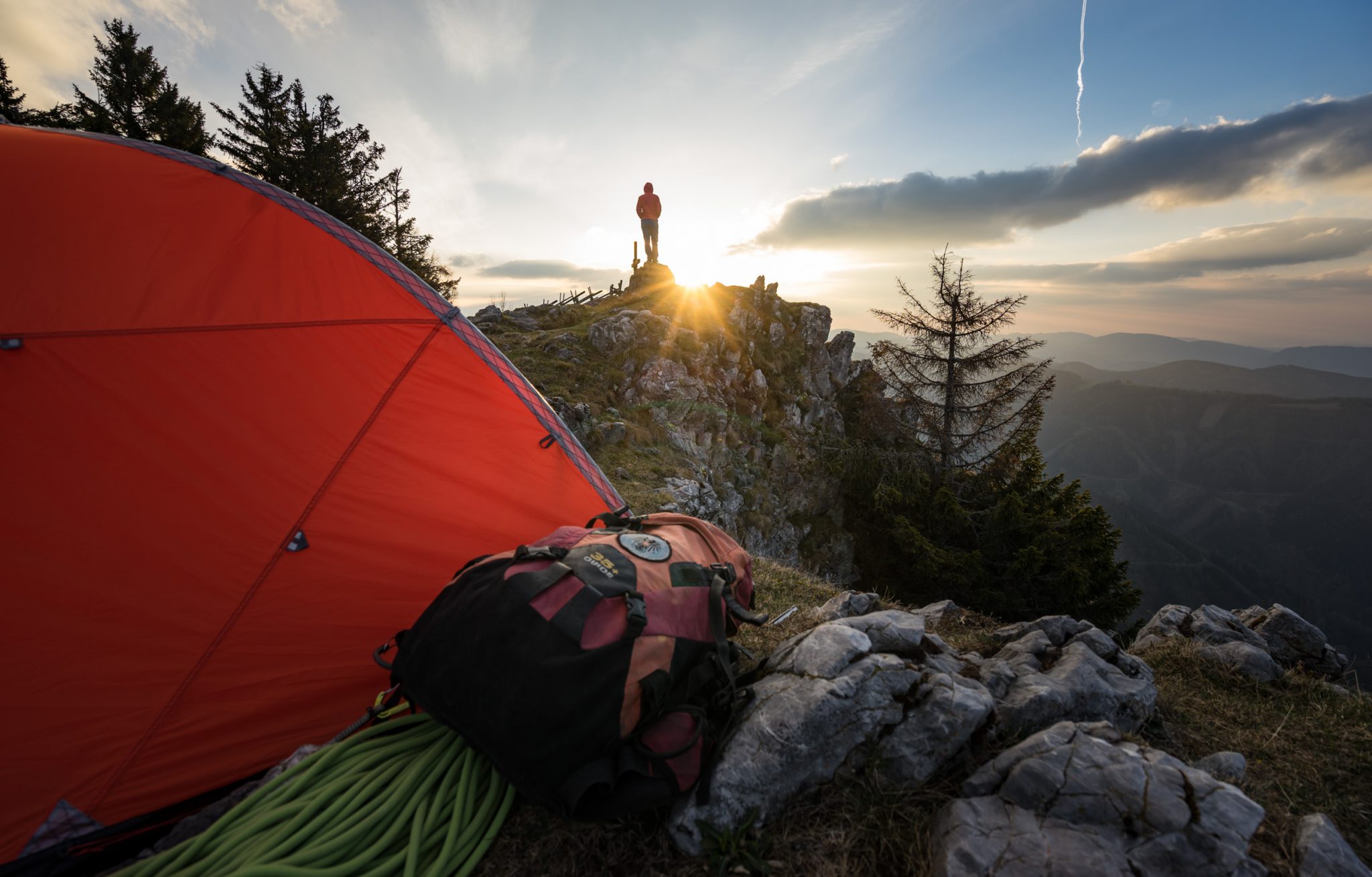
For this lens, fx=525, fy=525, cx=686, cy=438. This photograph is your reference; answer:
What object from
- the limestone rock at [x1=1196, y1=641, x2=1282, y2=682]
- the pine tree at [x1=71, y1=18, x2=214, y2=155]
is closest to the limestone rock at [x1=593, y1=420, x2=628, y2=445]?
the limestone rock at [x1=1196, y1=641, x2=1282, y2=682]

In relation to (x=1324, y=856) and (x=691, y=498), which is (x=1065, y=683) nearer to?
(x=1324, y=856)

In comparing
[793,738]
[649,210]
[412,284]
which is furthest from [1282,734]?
[649,210]

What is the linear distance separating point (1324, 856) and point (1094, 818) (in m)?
0.84

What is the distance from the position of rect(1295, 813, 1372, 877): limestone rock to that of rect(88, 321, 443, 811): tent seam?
575 cm

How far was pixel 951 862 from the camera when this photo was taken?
2.25 m

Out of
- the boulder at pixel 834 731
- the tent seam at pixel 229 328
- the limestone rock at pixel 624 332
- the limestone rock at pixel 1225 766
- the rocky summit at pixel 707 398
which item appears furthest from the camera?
the limestone rock at pixel 624 332

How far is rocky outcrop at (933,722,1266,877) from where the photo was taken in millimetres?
2148

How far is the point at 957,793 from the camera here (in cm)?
274

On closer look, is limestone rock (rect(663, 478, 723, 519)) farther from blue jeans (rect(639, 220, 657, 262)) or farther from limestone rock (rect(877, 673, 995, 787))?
blue jeans (rect(639, 220, 657, 262))

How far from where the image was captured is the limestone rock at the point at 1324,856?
2.14 m

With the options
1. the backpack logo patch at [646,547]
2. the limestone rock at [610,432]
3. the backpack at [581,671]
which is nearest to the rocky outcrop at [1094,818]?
the backpack at [581,671]

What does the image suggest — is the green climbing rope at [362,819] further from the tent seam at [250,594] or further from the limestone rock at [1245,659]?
the limestone rock at [1245,659]

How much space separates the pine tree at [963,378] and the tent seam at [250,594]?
21.1 meters

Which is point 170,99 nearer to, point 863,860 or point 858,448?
point 858,448
